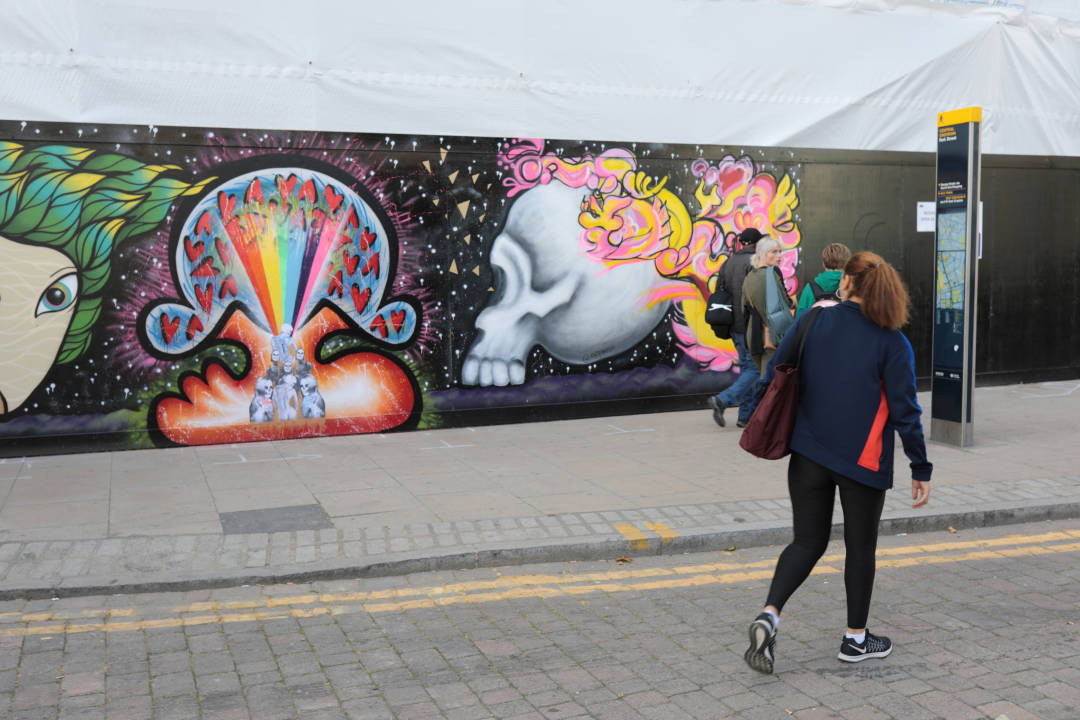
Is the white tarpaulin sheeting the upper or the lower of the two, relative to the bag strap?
upper

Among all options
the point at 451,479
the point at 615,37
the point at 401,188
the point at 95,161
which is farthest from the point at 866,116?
the point at 95,161

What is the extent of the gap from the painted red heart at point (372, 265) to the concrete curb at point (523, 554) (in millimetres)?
4197

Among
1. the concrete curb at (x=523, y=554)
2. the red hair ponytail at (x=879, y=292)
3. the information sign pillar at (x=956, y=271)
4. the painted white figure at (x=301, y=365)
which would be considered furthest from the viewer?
the painted white figure at (x=301, y=365)

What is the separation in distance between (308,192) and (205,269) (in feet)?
3.58

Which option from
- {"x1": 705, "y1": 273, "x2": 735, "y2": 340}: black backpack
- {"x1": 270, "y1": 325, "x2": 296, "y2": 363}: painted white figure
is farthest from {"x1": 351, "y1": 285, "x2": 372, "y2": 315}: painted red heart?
{"x1": 705, "y1": 273, "x2": 735, "y2": 340}: black backpack

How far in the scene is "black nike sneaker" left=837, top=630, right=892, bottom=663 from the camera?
4668 mm

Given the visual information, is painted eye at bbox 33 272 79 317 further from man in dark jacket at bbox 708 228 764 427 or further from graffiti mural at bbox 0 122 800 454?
man in dark jacket at bbox 708 228 764 427

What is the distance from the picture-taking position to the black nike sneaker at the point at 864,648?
4668 millimetres

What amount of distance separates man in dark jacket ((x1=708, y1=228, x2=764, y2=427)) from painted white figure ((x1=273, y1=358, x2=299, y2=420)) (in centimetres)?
377

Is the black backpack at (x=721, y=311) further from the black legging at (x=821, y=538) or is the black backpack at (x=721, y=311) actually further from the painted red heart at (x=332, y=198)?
the black legging at (x=821, y=538)

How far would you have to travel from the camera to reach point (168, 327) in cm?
923

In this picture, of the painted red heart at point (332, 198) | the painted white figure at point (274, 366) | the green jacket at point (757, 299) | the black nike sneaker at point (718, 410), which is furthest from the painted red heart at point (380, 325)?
the green jacket at point (757, 299)

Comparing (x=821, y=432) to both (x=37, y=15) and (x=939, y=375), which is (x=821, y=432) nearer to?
(x=939, y=375)

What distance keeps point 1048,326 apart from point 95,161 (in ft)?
34.4
